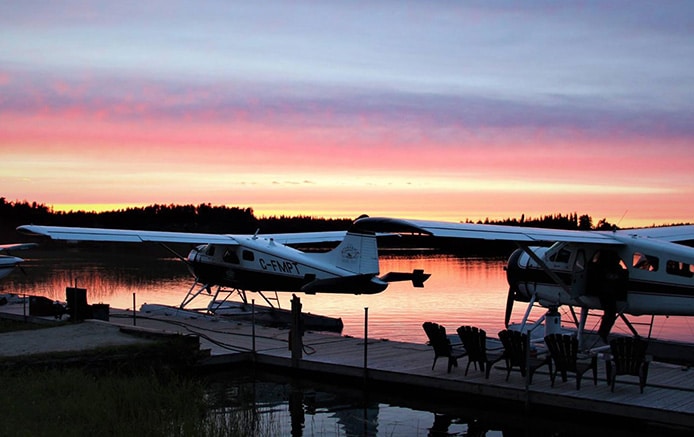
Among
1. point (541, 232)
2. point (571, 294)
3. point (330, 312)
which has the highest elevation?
point (541, 232)

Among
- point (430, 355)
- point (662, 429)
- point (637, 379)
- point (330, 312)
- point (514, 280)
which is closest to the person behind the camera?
point (662, 429)

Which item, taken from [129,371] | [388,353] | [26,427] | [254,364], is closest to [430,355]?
[388,353]

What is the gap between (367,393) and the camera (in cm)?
1216

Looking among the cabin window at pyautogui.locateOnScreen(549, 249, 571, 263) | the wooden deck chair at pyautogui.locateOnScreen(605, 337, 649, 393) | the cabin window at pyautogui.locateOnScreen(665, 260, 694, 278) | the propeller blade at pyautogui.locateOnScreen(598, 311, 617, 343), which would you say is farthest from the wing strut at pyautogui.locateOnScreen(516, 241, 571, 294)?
the wooden deck chair at pyautogui.locateOnScreen(605, 337, 649, 393)

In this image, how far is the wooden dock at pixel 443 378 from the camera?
979 cm

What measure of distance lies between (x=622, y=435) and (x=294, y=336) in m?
5.40

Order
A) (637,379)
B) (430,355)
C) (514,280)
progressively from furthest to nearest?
1. (514,280)
2. (430,355)
3. (637,379)

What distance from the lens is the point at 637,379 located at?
11.1 metres

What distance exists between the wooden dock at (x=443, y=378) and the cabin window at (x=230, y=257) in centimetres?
461

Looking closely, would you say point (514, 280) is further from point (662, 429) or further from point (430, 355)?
point (662, 429)

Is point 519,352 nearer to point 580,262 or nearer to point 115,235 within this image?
point 580,262

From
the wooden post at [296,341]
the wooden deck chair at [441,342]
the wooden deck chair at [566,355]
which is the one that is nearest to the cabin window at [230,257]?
the wooden post at [296,341]

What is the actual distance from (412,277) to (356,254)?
3206 mm

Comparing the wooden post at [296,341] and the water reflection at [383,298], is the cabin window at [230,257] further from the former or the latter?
the wooden post at [296,341]
